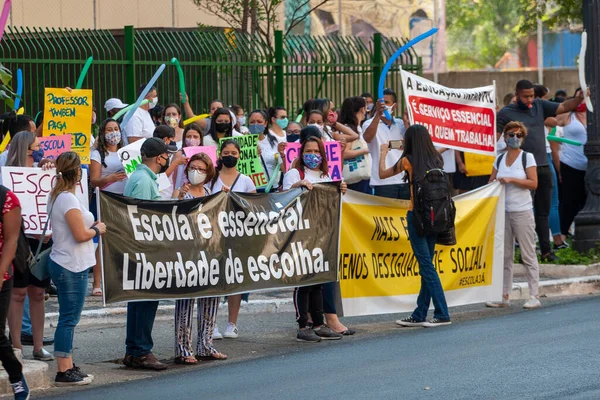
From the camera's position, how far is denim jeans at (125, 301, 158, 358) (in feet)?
30.7

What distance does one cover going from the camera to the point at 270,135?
544 inches

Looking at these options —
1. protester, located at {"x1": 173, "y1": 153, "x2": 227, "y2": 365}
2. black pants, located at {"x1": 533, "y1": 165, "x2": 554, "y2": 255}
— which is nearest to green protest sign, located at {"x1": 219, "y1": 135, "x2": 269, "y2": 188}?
protester, located at {"x1": 173, "y1": 153, "x2": 227, "y2": 365}

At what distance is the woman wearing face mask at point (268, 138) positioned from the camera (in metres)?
13.5

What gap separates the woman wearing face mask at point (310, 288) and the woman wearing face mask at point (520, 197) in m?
2.25

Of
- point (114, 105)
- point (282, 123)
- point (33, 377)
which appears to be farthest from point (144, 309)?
point (282, 123)

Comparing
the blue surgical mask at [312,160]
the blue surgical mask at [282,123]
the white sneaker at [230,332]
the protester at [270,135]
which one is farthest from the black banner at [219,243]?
the blue surgical mask at [282,123]

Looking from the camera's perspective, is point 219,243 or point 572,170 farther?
point 572,170

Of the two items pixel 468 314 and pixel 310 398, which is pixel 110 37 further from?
pixel 310 398

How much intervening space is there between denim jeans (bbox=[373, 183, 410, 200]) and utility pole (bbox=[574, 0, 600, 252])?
8.26 feet

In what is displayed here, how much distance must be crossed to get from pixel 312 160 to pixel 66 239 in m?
2.84

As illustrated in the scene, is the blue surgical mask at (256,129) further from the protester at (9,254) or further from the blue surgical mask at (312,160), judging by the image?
the protester at (9,254)

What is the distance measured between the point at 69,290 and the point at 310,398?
199 cm

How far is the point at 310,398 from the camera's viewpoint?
7965 mm

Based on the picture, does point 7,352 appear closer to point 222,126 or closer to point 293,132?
point 222,126
